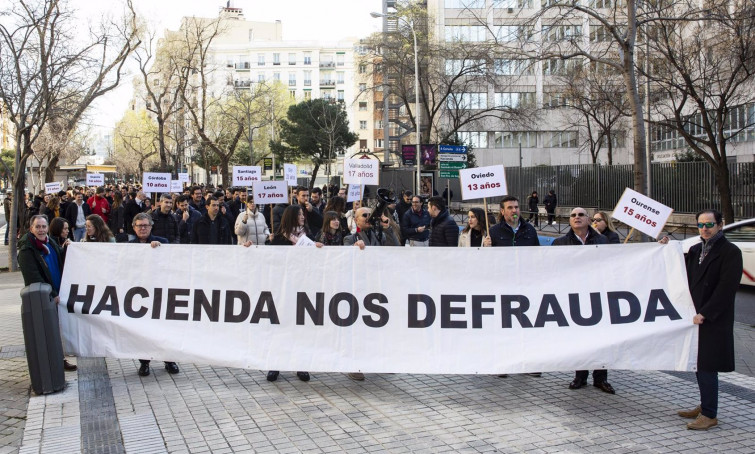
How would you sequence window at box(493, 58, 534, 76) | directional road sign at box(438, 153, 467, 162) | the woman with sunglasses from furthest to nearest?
1. directional road sign at box(438, 153, 467, 162)
2. window at box(493, 58, 534, 76)
3. the woman with sunglasses

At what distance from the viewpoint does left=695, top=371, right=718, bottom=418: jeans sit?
587cm

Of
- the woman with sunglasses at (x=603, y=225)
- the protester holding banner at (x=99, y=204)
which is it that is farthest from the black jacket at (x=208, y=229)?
the protester holding banner at (x=99, y=204)

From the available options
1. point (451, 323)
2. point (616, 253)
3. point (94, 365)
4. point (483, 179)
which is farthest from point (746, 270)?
point (94, 365)

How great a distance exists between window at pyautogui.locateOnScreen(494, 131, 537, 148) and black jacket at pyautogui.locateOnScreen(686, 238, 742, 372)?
60532 millimetres

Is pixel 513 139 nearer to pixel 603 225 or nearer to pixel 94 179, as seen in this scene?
pixel 94 179

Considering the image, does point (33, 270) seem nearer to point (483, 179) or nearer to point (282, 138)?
point (483, 179)

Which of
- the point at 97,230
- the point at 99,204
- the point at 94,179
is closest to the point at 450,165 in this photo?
the point at 94,179

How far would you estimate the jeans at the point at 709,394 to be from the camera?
5.87 meters

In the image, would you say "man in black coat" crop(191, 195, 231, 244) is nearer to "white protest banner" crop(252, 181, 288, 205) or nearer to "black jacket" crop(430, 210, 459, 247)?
"white protest banner" crop(252, 181, 288, 205)

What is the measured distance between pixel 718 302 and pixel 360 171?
7.73 m

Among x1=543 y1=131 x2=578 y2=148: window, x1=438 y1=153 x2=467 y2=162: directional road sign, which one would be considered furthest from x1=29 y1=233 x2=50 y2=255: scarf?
x1=543 y1=131 x2=578 y2=148: window

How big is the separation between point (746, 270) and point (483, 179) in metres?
6.77

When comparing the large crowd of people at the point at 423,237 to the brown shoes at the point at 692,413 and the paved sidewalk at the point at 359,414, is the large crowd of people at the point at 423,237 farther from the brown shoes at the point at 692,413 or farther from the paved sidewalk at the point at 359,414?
the paved sidewalk at the point at 359,414

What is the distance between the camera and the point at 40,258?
7410 mm
